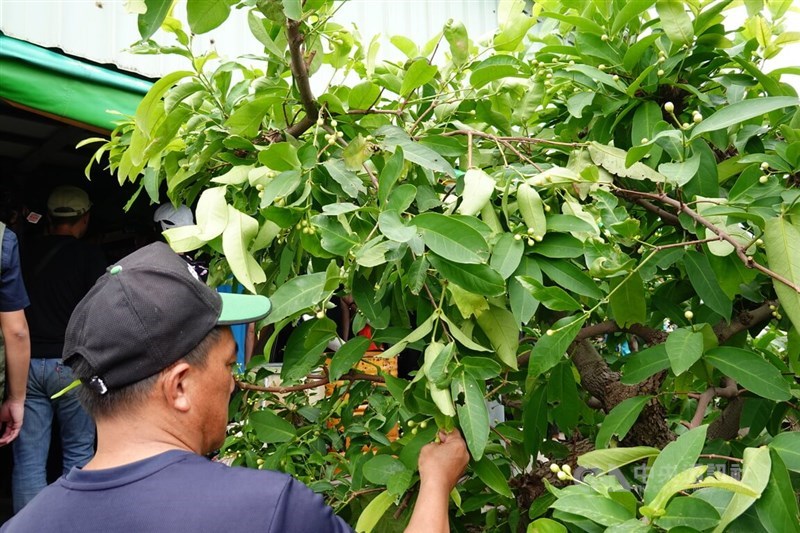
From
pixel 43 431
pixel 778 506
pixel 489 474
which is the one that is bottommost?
pixel 43 431

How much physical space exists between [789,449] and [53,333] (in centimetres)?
329

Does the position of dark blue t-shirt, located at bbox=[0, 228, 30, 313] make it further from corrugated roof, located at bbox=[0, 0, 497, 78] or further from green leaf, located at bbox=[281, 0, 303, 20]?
green leaf, located at bbox=[281, 0, 303, 20]

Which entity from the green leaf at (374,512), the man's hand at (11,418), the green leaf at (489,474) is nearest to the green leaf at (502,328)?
the green leaf at (489,474)

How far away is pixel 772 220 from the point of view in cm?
120

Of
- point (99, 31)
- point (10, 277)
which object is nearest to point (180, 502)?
point (10, 277)

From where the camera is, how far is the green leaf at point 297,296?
4.18 feet

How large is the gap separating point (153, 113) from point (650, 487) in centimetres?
110

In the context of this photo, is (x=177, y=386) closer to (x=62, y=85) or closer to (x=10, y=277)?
(x=10, y=277)

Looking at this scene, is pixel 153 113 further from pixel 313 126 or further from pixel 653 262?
pixel 653 262

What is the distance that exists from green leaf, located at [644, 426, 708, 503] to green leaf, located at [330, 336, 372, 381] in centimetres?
59

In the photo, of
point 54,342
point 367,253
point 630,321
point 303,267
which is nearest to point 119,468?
point 367,253

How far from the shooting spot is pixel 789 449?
113cm

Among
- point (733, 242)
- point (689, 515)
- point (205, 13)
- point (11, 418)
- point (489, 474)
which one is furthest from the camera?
point (11, 418)

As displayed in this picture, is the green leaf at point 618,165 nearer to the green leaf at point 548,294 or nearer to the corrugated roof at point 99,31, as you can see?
the green leaf at point 548,294
